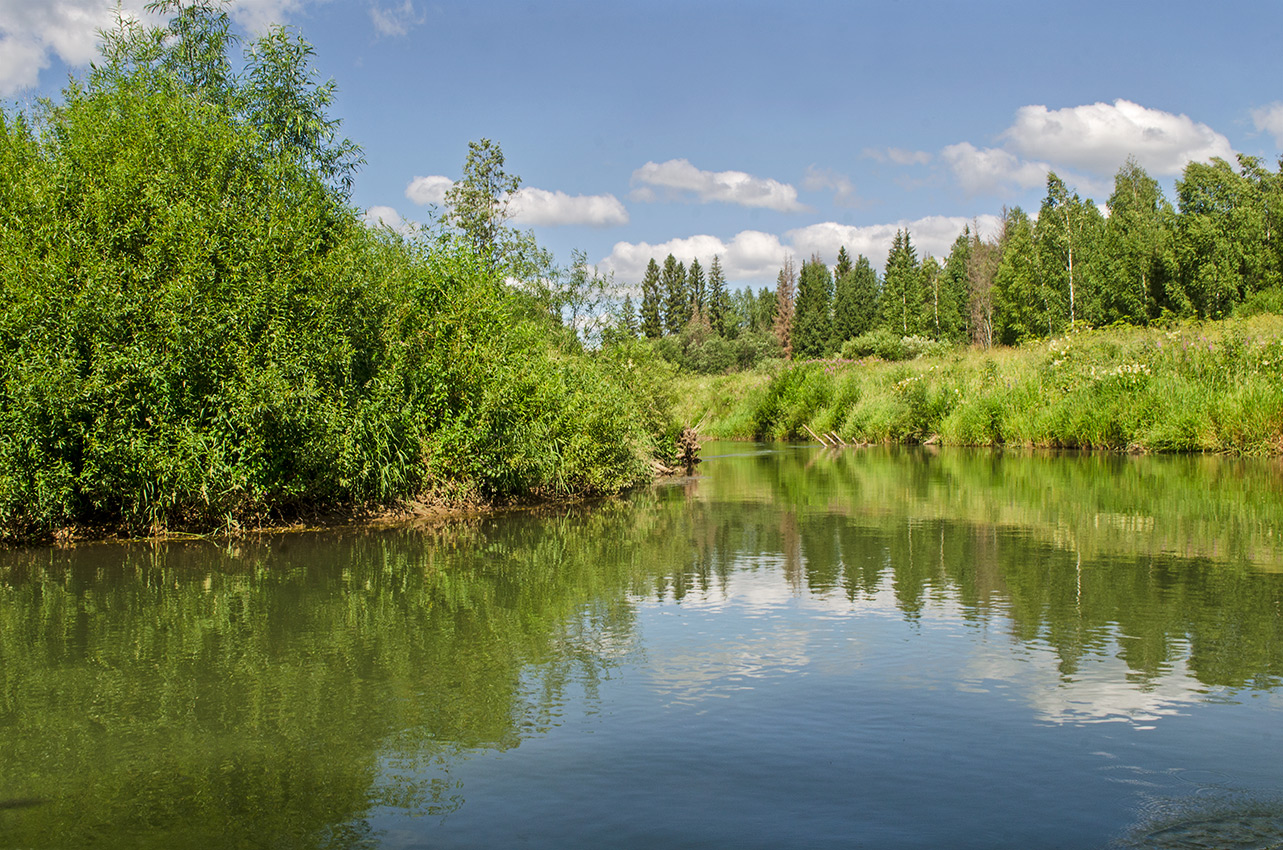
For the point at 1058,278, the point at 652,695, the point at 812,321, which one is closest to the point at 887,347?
the point at 1058,278

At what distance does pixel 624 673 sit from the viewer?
652 cm

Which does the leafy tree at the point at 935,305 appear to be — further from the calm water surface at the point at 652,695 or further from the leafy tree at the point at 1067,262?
the calm water surface at the point at 652,695

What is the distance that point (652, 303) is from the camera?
378 ft

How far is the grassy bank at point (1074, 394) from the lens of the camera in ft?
81.6

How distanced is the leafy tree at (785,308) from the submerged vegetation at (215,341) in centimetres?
9247

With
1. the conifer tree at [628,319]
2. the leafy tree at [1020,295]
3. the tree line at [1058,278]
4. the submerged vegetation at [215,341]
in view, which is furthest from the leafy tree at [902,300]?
the submerged vegetation at [215,341]

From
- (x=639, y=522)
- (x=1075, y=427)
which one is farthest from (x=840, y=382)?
(x=639, y=522)

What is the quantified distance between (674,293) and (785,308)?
14.1 metres

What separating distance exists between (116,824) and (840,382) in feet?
124

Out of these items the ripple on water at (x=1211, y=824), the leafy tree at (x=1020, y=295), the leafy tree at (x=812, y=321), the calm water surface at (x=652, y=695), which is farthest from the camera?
the leafy tree at (x=812, y=321)

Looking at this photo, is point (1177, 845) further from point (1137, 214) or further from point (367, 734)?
point (1137, 214)

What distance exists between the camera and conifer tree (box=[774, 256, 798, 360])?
112 metres

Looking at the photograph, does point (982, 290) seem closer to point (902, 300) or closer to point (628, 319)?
point (902, 300)

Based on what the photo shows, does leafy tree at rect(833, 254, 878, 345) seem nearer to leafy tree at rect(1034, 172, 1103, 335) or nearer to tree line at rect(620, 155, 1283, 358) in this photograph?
tree line at rect(620, 155, 1283, 358)
